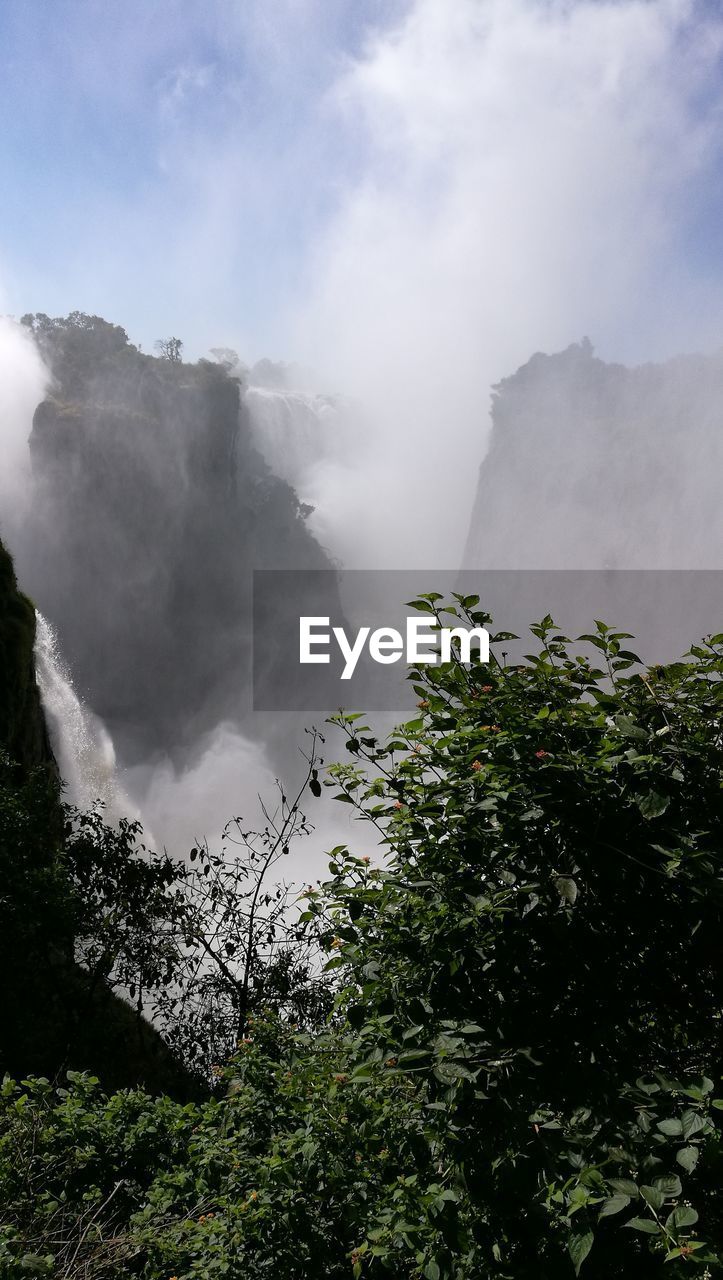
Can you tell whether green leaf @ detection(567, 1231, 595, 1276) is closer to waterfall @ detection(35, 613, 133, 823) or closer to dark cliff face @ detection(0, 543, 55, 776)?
dark cliff face @ detection(0, 543, 55, 776)

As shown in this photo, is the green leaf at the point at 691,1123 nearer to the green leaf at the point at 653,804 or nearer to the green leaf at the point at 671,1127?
the green leaf at the point at 671,1127

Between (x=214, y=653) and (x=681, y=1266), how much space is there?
205 ft

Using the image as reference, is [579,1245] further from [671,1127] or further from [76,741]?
[76,741]

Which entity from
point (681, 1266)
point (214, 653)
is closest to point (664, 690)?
point (681, 1266)

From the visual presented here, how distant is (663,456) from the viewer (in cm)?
7525

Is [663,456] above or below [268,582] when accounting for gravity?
above

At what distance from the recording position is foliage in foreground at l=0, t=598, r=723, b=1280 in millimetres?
1710

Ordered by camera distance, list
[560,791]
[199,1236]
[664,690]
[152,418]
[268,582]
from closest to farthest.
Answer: [560,791]
[664,690]
[199,1236]
[152,418]
[268,582]

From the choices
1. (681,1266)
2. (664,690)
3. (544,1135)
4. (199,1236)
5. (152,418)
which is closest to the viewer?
(681,1266)

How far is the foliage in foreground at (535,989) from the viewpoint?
5.61 feet

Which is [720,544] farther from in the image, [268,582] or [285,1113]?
[285,1113]

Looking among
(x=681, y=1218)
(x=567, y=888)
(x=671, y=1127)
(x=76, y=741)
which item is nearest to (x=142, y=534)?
(x=76, y=741)

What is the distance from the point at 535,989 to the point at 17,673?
10.5 meters

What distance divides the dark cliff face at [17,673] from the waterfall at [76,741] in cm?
1554
